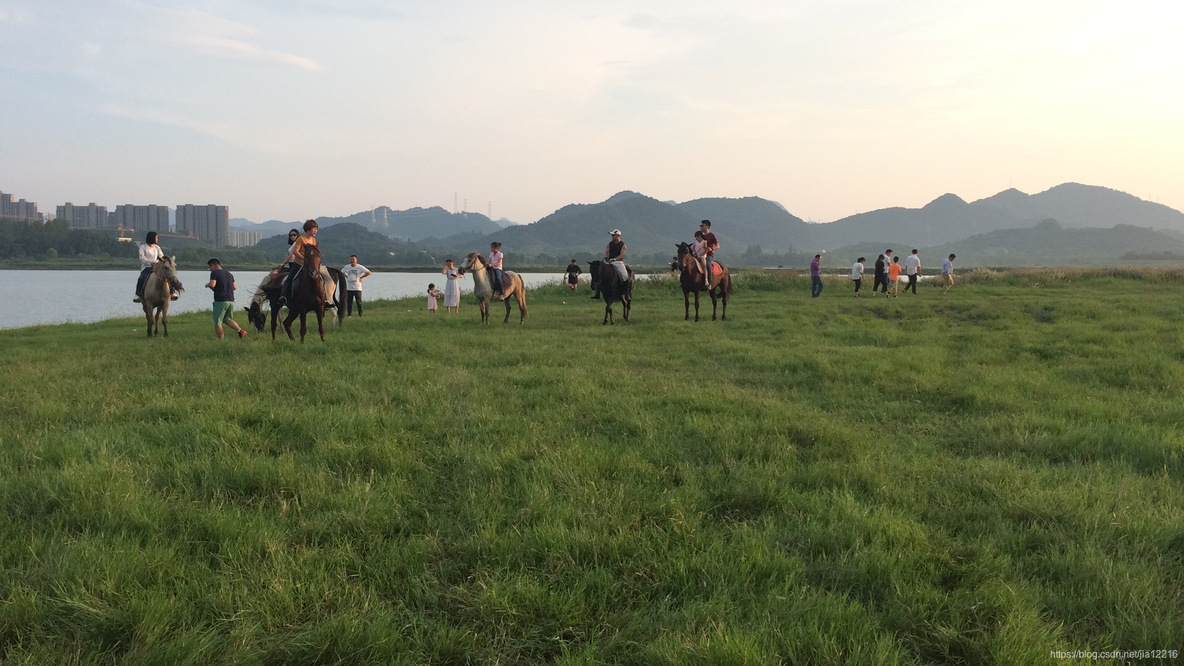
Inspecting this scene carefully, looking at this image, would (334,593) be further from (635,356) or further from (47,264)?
(47,264)

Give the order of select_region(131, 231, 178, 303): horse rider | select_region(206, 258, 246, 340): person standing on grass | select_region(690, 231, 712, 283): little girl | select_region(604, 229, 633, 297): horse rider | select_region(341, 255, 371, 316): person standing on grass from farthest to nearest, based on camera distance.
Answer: select_region(341, 255, 371, 316): person standing on grass < select_region(690, 231, 712, 283): little girl < select_region(604, 229, 633, 297): horse rider < select_region(131, 231, 178, 303): horse rider < select_region(206, 258, 246, 340): person standing on grass

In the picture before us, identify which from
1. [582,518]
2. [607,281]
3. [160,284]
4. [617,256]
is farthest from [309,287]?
[582,518]

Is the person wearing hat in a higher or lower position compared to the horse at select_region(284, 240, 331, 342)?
higher

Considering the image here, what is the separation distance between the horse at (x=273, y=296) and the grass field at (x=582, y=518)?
5026 millimetres

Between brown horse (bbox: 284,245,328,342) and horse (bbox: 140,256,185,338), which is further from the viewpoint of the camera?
horse (bbox: 140,256,185,338)

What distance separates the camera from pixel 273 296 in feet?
44.5

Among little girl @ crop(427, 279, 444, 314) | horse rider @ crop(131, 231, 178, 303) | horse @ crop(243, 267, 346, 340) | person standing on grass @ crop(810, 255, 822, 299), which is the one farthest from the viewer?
person standing on grass @ crop(810, 255, 822, 299)

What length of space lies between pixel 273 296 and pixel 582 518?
12414mm

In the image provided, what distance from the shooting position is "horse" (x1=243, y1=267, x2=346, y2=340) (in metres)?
13.5

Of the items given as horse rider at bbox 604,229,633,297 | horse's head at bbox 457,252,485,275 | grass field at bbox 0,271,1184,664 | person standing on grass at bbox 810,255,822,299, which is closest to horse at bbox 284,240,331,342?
grass field at bbox 0,271,1184,664

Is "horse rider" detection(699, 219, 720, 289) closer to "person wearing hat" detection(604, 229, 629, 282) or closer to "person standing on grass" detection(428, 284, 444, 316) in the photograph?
"person wearing hat" detection(604, 229, 629, 282)

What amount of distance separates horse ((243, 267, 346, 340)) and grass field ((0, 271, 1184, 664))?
16.5 feet

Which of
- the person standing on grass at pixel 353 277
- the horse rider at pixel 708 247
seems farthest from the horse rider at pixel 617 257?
the person standing on grass at pixel 353 277

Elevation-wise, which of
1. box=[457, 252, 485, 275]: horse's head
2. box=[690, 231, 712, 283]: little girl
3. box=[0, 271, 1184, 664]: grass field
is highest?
box=[690, 231, 712, 283]: little girl
